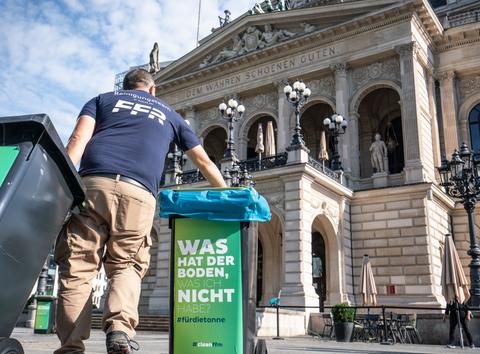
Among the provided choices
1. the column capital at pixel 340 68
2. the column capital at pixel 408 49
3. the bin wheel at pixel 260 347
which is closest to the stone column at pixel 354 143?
the column capital at pixel 340 68

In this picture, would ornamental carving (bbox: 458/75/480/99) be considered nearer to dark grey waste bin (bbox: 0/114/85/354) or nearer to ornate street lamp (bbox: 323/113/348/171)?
ornate street lamp (bbox: 323/113/348/171)

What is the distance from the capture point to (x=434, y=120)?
2786cm

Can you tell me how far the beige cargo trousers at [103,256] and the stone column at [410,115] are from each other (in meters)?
22.5

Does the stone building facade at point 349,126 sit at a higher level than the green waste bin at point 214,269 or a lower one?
higher

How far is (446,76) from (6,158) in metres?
29.5

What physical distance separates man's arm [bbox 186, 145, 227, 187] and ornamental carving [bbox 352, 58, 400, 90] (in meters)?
24.9

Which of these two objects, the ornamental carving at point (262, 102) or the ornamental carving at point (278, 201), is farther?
the ornamental carving at point (262, 102)

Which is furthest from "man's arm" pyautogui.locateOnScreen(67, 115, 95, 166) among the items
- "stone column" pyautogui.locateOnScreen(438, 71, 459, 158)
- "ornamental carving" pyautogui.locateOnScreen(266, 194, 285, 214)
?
"stone column" pyautogui.locateOnScreen(438, 71, 459, 158)

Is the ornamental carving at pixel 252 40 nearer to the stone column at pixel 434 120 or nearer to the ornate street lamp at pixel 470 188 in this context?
the stone column at pixel 434 120

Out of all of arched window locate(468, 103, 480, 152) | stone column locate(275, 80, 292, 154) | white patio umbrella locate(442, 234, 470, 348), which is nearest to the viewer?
white patio umbrella locate(442, 234, 470, 348)

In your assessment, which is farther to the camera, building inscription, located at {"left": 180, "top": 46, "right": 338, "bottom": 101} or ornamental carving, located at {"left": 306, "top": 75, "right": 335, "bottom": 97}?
building inscription, located at {"left": 180, "top": 46, "right": 338, "bottom": 101}

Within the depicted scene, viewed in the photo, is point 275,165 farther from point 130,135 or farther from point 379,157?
point 130,135

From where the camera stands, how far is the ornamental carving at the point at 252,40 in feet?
99.9

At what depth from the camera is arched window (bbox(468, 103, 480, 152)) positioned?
2742 centimetres
